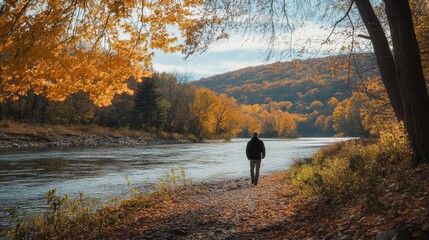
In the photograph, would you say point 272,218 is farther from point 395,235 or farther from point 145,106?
point 145,106

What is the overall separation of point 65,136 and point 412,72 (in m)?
49.0

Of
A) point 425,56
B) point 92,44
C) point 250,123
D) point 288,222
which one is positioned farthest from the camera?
point 250,123

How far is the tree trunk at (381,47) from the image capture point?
930 centimetres

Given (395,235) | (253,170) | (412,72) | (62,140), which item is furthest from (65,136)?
(395,235)

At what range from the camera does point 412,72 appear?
732 cm

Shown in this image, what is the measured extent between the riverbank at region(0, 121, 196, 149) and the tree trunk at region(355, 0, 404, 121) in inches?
1510

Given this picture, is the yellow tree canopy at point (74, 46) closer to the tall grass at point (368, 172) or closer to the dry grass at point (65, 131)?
the tall grass at point (368, 172)

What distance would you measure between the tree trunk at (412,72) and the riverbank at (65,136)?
3953 cm

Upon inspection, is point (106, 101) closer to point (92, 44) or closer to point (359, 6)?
point (92, 44)

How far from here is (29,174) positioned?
18984mm

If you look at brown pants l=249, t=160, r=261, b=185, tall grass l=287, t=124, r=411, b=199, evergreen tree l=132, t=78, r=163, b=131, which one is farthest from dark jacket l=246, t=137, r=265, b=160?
evergreen tree l=132, t=78, r=163, b=131

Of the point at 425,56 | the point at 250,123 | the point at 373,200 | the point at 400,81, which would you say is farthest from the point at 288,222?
the point at 250,123

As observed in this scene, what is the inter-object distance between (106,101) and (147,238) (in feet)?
14.1

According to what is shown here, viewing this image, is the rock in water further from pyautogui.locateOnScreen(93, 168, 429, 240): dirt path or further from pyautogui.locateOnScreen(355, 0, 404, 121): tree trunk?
pyautogui.locateOnScreen(355, 0, 404, 121): tree trunk
